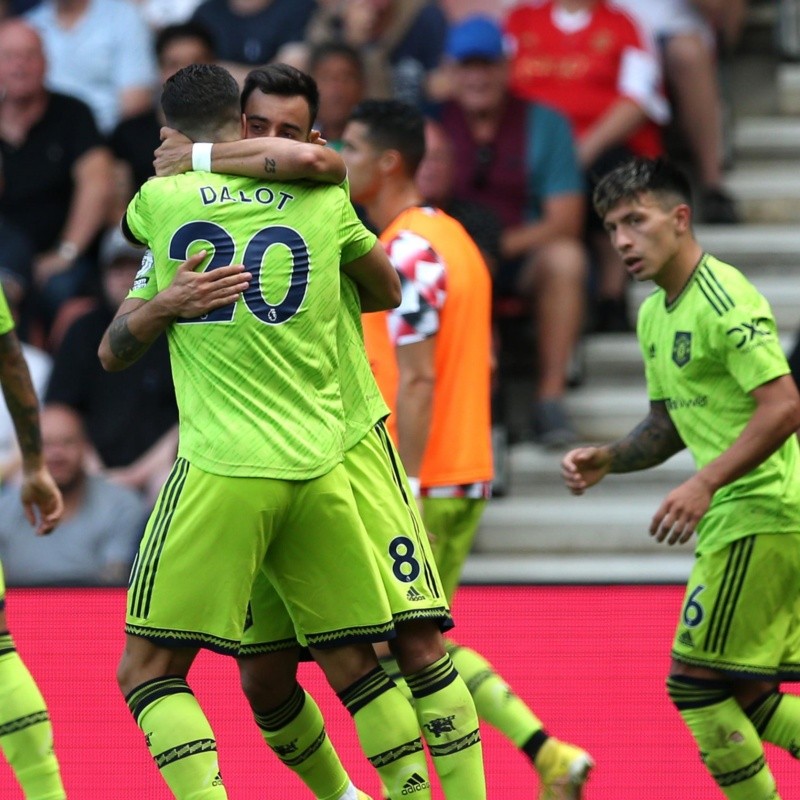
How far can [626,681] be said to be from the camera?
5.87 meters

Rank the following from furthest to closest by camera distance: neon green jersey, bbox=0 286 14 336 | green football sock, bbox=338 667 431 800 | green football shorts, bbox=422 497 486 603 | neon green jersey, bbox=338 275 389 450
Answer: green football shorts, bbox=422 497 486 603, neon green jersey, bbox=0 286 14 336, neon green jersey, bbox=338 275 389 450, green football sock, bbox=338 667 431 800

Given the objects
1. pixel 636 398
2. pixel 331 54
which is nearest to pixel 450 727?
pixel 636 398

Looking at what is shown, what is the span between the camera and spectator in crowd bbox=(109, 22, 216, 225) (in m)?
9.37

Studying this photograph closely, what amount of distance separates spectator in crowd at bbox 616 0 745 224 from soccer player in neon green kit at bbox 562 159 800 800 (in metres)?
4.67

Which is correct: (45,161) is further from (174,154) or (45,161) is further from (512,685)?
(174,154)

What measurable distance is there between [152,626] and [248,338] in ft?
2.54

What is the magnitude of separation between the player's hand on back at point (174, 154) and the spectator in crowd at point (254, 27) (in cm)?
518

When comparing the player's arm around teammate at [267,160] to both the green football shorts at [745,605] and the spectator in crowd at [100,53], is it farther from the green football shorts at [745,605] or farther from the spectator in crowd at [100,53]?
the spectator in crowd at [100,53]

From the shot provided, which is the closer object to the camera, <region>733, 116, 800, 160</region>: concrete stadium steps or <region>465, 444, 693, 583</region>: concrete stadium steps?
<region>465, 444, 693, 583</region>: concrete stadium steps

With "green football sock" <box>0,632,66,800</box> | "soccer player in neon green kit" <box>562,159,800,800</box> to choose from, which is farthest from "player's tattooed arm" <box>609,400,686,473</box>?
"green football sock" <box>0,632,66,800</box>

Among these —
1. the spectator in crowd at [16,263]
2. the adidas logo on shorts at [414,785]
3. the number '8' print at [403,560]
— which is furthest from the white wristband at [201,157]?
the spectator in crowd at [16,263]

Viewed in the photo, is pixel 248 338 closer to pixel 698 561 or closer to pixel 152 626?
pixel 152 626

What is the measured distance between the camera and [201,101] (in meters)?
4.61

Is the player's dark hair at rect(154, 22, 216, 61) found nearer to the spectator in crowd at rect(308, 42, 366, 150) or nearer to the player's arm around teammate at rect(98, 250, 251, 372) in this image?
the spectator in crowd at rect(308, 42, 366, 150)
